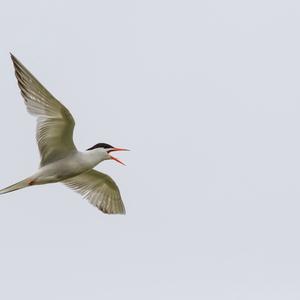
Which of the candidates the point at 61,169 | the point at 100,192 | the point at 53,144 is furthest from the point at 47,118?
the point at 100,192

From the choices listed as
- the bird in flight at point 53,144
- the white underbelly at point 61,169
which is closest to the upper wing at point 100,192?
the bird in flight at point 53,144

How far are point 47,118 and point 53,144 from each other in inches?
27.7

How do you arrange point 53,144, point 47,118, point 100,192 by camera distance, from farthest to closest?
point 100,192
point 53,144
point 47,118

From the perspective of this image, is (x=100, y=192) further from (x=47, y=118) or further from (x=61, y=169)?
(x=47, y=118)

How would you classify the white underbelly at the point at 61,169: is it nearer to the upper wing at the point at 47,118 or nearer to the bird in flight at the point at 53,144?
the bird in flight at the point at 53,144

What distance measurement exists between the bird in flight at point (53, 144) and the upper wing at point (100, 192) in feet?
0.62

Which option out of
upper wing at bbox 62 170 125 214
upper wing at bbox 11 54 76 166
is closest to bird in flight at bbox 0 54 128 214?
upper wing at bbox 11 54 76 166

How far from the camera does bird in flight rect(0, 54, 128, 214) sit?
49.5ft

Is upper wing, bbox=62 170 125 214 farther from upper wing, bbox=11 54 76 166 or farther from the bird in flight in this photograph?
upper wing, bbox=11 54 76 166

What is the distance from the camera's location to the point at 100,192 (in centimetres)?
1819

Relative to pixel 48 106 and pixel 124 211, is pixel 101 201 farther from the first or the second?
pixel 48 106

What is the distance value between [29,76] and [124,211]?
4.34 metres

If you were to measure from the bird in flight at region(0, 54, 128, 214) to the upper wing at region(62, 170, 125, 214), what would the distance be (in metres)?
0.19

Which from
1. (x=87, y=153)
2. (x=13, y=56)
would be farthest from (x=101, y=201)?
(x=13, y=56)
